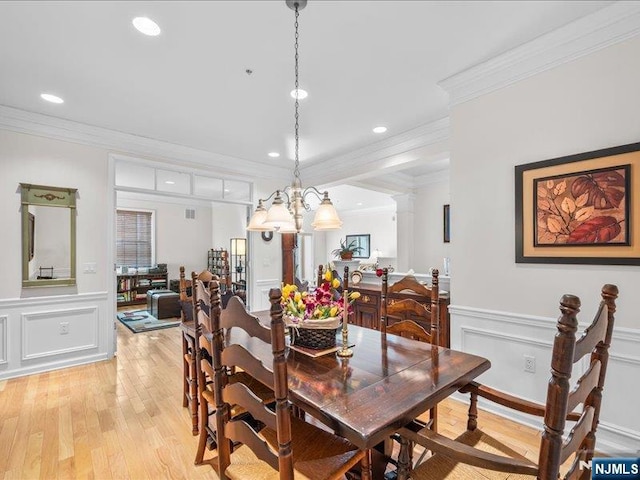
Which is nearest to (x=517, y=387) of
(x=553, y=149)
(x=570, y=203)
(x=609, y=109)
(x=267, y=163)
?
(x=570, y=203)

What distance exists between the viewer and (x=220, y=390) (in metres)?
1.45

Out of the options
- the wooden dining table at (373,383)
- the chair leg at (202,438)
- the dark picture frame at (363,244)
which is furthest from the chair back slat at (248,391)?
the dark picture frame at (363,244)

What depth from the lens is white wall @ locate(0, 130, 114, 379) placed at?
3.24 meters

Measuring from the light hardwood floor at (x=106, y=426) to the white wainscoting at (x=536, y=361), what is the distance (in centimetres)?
32

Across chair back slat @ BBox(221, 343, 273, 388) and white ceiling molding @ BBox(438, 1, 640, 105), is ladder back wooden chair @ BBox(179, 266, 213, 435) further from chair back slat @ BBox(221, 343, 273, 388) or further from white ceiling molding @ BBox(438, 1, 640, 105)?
white ceiling molding @ BBox(438, 1, 640, 105)

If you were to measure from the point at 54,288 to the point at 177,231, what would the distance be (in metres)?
5.38

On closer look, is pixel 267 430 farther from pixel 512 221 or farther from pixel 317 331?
pixel 512 221

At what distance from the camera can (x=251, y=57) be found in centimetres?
234

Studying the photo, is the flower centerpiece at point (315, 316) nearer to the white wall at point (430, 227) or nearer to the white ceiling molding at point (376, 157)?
the white ceiling molding at point (376, 157)

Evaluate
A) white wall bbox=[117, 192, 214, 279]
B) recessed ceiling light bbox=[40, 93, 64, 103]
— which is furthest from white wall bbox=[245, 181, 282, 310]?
white wall bbox=[117, 192, 214, 279]

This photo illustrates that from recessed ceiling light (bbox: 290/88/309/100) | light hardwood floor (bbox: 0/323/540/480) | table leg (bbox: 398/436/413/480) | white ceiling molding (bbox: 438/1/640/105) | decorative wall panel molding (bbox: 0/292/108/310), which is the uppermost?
recessed ceiling light (bbox: 290/88/309/100)

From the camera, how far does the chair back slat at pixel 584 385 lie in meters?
0.93

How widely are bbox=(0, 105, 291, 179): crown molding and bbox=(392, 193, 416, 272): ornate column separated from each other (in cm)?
262

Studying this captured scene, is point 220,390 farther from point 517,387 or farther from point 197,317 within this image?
point 517,387
